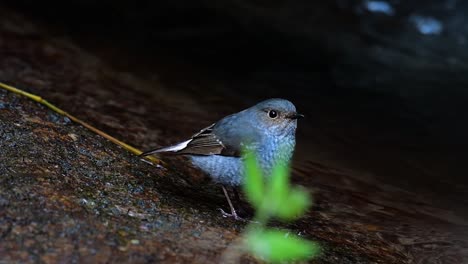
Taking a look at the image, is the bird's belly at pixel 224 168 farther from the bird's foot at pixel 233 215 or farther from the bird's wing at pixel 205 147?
the bird's foot at pixel 233 215

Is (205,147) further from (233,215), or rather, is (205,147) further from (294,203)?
(294,203)

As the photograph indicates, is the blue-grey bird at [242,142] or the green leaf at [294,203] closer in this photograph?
Result: the green leaf at [294,203]

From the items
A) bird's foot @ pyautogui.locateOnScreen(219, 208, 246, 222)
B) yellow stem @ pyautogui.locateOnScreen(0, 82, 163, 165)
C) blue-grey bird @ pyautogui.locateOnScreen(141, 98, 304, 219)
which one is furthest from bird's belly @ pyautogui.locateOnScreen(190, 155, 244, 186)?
yellow stem @ pyautogui.locateOnScreen(0, 82, 163, 165)

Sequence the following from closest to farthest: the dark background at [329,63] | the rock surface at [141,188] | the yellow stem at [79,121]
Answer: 1. the rock surface at [141,188]
2. the yellow stem at [79,121]
3. the dark background at [329,63]

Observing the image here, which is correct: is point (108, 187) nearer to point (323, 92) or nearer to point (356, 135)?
point (356, 135)

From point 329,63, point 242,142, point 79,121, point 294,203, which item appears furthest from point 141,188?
point 329,63

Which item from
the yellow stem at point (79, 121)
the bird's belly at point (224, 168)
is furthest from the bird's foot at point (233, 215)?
the yellow stem at point (79, 121)

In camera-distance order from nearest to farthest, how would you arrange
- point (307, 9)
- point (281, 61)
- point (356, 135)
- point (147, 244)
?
1. point (147, 244)
2. point (356, 135)
3. point (281, 61)
4. point (307, 9)

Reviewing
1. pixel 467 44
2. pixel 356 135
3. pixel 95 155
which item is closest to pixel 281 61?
pixel 356 135
